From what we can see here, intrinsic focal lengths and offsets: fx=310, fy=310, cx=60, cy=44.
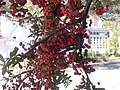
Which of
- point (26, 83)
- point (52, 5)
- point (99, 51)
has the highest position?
point (99, 51)

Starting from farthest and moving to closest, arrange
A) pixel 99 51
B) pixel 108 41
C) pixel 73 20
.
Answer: pixel 108 41, pixel 99 51, pixel 73 20

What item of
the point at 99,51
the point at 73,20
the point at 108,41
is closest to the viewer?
the point at 73,20

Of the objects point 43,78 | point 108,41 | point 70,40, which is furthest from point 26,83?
point 108,41

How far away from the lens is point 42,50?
0.52 metres

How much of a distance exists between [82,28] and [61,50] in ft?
0.17

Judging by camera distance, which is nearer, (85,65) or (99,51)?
(85,65)

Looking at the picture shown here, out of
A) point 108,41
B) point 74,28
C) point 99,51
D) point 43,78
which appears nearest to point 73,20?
point 74,28

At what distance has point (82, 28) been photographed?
20.1 inches

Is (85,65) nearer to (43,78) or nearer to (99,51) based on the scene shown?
(43,78)

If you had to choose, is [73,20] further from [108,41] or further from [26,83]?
[108,41]

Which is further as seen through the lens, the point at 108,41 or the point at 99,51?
the point at 108,41

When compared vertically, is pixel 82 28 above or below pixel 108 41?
below

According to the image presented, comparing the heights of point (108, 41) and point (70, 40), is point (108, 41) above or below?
above

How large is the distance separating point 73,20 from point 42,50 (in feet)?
0.25
